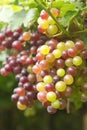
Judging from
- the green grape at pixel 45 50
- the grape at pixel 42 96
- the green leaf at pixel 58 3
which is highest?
the green leaf at pixel 58 3

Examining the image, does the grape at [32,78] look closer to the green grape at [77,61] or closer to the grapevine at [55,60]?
the grapevine at [55,60]

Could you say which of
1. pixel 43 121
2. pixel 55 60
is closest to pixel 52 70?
pixel 55 60

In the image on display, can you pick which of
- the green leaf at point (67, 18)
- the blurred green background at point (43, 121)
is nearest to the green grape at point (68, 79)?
the green leaf at point (67, 18)

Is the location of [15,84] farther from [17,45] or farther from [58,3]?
[58,3]

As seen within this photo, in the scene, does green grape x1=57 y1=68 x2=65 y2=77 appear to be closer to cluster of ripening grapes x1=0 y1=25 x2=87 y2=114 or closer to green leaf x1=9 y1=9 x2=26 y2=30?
cluster of ripening grapes x1=0 y1=25 x2=87 y2=114

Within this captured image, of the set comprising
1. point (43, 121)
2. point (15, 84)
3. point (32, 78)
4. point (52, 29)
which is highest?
point (52, 29)

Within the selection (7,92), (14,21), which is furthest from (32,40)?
(7,92)

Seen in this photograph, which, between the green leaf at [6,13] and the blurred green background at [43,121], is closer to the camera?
the green leaf at [6,13]

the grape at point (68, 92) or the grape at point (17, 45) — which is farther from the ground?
the grape at point (17, 45)
